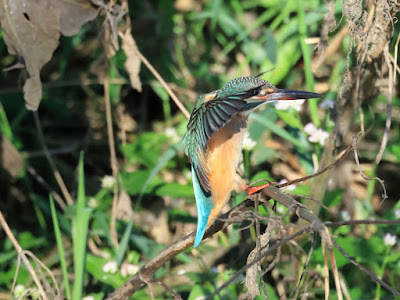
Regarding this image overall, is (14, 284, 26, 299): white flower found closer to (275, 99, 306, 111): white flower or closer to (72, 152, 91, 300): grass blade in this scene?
(72, 152, 91, 300): grass blade

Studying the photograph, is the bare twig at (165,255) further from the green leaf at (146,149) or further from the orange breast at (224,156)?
the green leaf at (146,149)

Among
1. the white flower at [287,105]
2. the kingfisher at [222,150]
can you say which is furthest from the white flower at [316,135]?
the kingfisher at [222,150]

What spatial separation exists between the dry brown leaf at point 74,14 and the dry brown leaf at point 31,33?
125 mm

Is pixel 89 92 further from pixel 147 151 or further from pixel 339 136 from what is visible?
pixel 339 136

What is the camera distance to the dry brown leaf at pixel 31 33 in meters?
2.69

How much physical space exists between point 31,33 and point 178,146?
3.11 ft

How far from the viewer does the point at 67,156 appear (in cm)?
437

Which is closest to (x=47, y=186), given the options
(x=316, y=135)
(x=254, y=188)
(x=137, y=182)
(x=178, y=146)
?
(x=137, y=182)

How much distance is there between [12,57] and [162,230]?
1647 mm

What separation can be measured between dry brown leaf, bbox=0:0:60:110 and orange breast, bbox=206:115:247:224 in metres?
0.91

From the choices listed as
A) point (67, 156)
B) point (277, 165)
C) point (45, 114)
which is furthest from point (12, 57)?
point (277, 165)

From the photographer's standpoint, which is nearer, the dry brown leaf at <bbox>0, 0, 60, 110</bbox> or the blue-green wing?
the blue-green wing

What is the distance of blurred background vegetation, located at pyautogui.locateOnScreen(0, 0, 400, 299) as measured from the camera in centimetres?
283

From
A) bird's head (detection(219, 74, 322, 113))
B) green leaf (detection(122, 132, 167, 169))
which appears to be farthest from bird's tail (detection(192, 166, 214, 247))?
green leaf (detection(122, 132, 167, 169))
